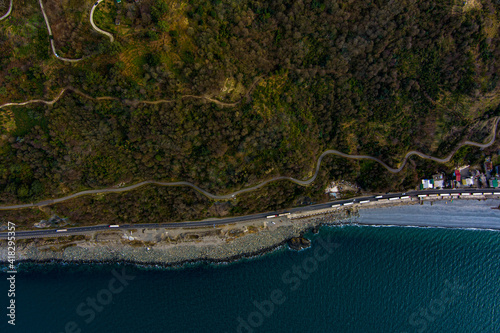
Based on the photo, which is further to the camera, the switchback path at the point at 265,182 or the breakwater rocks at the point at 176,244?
the breakwater rocks at the point at 176,244

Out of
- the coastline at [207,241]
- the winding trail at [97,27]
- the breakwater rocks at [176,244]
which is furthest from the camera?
the coastline at [207,241]

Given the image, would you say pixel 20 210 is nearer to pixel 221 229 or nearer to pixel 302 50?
pixel 221 229

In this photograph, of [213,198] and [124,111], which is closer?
[124,111]

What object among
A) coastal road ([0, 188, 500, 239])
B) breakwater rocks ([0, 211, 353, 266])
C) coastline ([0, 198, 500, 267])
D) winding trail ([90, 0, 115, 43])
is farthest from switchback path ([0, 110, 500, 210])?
winding trail ([90, 0, 115, 43])

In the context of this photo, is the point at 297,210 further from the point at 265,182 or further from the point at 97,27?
the point at 97,27

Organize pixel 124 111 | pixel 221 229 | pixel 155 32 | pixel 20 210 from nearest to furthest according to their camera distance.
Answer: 1. pixel 155 32
2. pixel 124 111
3. pixel 20 210
4. pixel 221 229

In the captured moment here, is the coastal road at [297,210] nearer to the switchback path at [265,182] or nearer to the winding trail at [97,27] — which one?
the switchback path at [265,182]

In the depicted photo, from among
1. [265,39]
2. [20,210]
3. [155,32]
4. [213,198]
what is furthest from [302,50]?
[20,210]

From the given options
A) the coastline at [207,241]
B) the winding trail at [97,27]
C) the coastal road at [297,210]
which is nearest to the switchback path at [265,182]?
the coastal road at [297,210]
